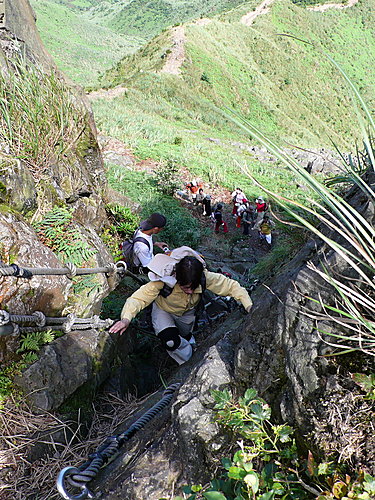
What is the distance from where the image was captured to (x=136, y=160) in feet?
40.1

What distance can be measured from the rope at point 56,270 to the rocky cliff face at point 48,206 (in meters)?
0.13

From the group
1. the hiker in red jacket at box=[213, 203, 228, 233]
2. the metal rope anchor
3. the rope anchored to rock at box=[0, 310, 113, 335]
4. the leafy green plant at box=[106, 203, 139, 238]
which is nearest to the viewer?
the metal rope anchor

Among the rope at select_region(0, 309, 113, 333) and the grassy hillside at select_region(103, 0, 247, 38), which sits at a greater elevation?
the grassy hillside at select_region(103, 0, 247, 38)

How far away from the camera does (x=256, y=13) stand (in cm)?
5069

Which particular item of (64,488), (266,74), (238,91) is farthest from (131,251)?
(266,74)

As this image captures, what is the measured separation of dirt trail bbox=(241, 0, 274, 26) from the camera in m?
48.1

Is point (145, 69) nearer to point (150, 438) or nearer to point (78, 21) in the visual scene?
point (150, 438)

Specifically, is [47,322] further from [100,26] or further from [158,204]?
[100,26]

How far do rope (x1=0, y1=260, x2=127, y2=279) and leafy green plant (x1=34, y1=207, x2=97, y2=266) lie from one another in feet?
0.58

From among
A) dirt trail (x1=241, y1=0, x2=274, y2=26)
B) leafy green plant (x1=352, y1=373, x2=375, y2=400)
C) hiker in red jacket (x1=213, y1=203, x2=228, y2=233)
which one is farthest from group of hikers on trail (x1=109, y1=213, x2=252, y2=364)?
dirt trail (x1=241, y1=0, x2=274, y2=26)

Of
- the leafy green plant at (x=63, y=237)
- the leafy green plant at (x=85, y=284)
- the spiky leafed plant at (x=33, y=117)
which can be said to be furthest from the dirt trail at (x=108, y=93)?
the leafy green plant at (x=85, y=284)

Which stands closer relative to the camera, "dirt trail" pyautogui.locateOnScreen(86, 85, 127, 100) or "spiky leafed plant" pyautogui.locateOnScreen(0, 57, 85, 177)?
"spiky leafed plant" pyautogui.locateOnScreen(0, 57, 85, 177)

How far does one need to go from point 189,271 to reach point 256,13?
6063 centimetres

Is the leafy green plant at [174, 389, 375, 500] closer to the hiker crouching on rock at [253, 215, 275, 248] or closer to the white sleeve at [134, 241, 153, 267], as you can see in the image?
the white sleeve at [134, 241, 153, 267]
